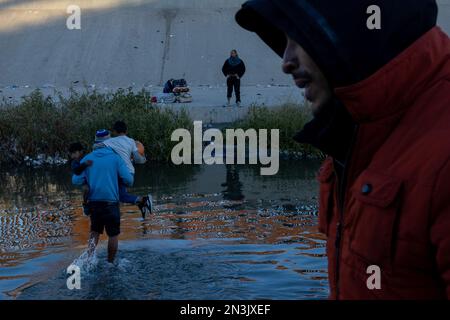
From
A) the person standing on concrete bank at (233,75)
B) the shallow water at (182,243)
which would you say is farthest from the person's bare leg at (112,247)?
the person standing on concrete bank at (233,75)

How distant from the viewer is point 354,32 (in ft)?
6.14

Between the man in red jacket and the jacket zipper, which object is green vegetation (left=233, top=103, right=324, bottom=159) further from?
the man in red jacket

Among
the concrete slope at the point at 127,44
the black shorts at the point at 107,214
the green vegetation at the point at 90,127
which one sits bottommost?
the black shorts at the point at 107,214

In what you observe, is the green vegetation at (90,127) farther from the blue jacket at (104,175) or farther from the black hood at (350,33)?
the black hood at (350,33)

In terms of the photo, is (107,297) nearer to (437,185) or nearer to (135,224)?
(135,224)

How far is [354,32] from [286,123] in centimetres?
1577

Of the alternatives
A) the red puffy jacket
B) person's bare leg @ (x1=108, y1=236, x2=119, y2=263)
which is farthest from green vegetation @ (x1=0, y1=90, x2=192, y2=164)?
the red puffy jacket

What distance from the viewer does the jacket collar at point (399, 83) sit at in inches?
71.8

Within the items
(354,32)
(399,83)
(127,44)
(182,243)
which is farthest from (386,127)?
(127,44)

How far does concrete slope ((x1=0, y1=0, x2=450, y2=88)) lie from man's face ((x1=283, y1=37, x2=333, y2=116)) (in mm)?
34883

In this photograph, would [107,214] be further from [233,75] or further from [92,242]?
[233,75]

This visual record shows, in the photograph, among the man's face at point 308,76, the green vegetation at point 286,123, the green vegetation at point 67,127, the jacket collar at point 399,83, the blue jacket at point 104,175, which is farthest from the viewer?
the green vegetation at point 286,123

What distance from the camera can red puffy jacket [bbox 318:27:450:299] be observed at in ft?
5.62
